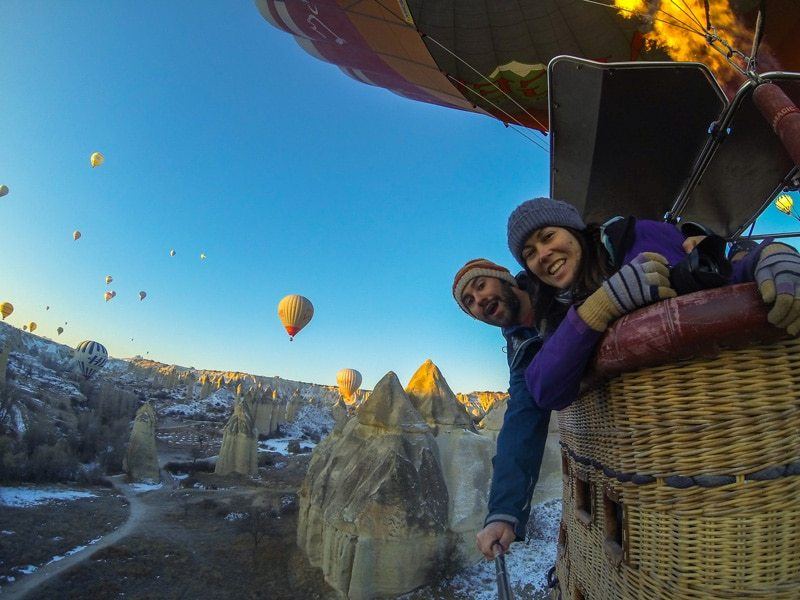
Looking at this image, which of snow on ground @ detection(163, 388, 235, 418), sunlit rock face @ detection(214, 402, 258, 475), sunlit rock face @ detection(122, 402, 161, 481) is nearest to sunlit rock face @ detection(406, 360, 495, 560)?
sunlit rock face @ detection(214, 402, 258, 475)

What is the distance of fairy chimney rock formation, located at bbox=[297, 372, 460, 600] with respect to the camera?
8.62m

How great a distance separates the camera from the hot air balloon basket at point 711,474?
2.61 ft

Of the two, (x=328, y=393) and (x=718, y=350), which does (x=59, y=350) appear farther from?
(x=718, y=350)

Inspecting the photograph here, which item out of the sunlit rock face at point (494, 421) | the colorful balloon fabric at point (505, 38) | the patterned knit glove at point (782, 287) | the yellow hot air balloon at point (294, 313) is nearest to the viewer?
the patterned knit glove at point (782, 287)

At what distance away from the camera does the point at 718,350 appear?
82 centimetres

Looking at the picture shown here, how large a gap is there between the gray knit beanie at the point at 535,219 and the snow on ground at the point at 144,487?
25664 mm

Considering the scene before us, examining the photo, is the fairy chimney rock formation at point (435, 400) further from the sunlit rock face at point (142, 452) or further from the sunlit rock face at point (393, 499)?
the sunlit rock face at point (142, 452)

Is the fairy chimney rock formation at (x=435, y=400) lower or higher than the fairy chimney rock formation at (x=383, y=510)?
higher

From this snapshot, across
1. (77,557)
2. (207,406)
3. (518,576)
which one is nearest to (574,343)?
(518,576)

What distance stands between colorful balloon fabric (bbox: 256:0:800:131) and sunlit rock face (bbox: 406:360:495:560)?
803cm

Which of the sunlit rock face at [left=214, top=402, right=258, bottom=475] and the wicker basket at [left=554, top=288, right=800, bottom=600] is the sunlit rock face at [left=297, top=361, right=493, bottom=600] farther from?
the sunlit rock face at [left=214, top=402, right=258, bottom=475]

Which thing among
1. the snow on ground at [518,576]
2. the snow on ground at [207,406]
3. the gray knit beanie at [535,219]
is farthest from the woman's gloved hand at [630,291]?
the snow on ground at [207,406]

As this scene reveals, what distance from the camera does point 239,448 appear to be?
26.7 meters

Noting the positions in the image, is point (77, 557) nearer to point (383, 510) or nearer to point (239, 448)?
point (383, 510)
